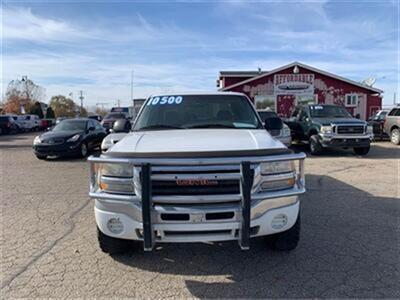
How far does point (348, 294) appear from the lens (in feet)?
10.2

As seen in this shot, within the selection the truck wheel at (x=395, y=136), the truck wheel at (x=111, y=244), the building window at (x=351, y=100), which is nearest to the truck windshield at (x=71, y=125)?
the truck wheel at (x=111, y=244)

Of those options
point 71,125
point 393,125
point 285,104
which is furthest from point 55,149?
point 285,104

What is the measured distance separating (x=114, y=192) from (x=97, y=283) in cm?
92

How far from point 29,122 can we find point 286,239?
3881 centimetres

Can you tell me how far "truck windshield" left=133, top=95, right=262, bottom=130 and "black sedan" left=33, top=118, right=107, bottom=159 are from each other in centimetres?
820

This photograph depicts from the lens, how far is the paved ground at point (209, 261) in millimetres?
3248

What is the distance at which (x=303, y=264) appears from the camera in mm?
3723

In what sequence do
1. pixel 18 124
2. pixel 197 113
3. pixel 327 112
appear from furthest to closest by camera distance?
pixel 18 124 → pixel 327 112 → pixel 197 113

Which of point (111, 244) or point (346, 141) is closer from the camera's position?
point (111, 244)

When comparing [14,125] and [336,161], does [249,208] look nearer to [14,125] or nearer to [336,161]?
[336,161]

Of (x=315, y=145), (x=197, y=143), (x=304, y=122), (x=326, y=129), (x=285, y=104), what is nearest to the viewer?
(x=197, y=143)

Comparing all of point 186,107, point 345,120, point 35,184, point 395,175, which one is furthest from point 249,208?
point 345,120

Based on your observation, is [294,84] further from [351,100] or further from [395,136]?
[395,136]

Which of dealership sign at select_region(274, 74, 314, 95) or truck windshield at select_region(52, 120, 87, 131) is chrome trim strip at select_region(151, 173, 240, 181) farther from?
dealership sign at select_region(274, 74, 314, 95)
